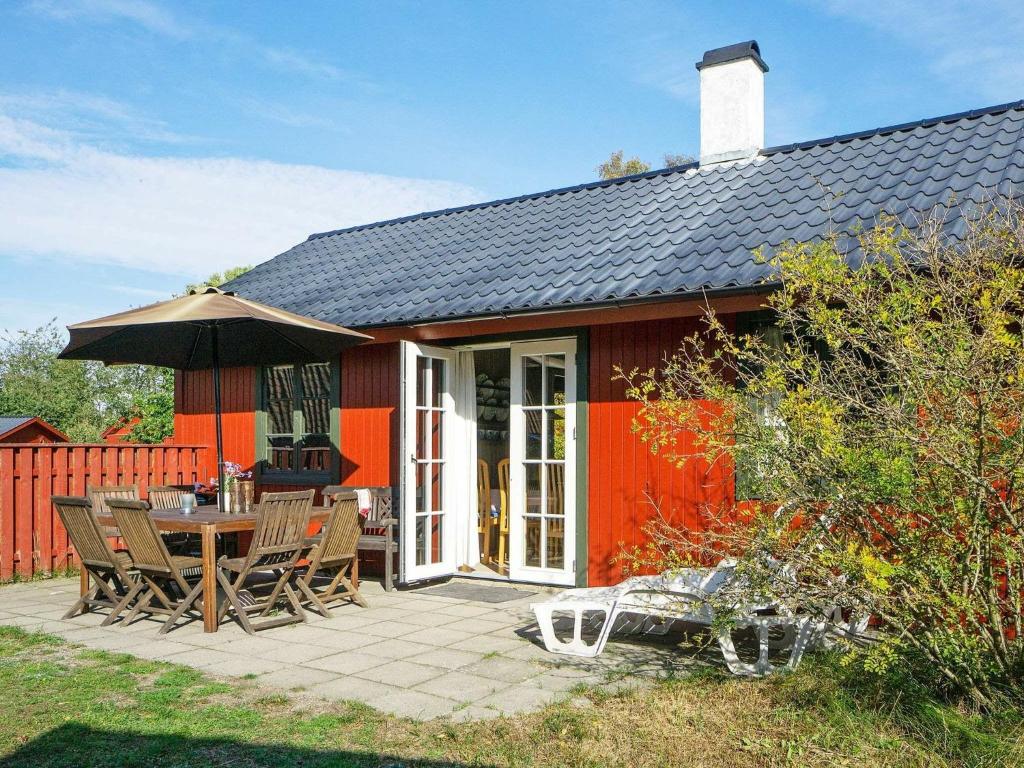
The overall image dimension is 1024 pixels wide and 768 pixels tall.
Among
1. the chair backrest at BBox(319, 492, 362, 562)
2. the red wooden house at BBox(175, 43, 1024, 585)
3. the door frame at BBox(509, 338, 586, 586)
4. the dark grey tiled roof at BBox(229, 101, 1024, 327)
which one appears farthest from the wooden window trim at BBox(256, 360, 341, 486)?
the chair backrest at BBox(319, 492, 362, 562)

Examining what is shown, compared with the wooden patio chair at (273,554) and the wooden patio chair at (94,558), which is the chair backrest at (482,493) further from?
the wooden patio chair at (94,558)

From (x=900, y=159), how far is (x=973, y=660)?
535 centimetres

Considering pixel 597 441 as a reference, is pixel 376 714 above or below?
below

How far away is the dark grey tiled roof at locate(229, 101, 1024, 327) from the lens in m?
6.89

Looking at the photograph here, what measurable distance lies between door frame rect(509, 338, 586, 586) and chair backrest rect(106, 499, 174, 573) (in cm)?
302

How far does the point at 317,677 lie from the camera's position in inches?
193

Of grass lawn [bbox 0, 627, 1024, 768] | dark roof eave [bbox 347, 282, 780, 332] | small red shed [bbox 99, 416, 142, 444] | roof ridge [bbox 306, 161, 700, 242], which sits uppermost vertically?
roof ridge [bbox 306, 161, 700, 242]

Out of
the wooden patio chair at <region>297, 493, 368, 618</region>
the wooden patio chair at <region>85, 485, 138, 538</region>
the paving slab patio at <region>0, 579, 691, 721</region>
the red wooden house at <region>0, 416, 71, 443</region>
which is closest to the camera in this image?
the paving slab patio at <region>0, 579, 691, 721</region>

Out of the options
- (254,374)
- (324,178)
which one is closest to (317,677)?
(254,374)

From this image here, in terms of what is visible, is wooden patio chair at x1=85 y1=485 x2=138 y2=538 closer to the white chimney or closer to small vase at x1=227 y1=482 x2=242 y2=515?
small vase at x1=227 y1=482 x2=242 y2=515

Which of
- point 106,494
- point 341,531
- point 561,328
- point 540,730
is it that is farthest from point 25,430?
point 540,730

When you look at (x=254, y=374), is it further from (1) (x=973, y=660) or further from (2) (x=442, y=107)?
(1) (x=973, y=660)

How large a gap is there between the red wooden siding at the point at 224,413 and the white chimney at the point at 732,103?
5.62m

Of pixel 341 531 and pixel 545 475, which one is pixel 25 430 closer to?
pixel 341 531
